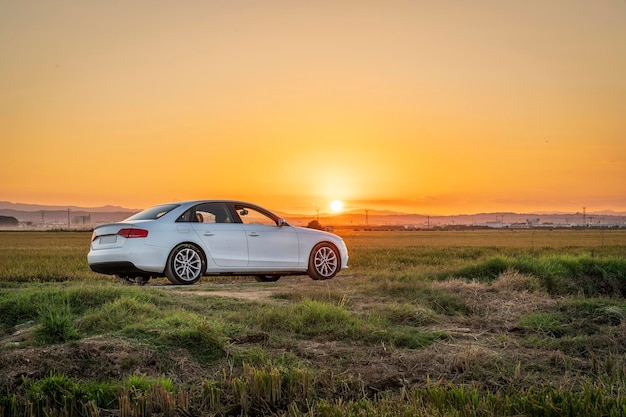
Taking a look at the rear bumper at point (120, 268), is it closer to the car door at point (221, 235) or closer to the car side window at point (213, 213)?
the car door at point (221, 235)

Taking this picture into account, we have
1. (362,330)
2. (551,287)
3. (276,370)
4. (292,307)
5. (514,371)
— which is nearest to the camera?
(276,370)

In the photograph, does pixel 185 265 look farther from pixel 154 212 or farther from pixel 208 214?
pixel 154 212

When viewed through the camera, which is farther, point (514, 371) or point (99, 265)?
point (99, 265)

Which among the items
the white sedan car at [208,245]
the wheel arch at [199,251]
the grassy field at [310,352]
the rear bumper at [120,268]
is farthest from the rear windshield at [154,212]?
the grassy field at [310,352]

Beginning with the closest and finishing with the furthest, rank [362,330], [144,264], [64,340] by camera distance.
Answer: [64,340] → [362,330] → [144,264]

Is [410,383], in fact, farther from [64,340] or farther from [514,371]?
[64,340]

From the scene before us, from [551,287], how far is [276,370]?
1081cm

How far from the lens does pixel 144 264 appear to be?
1412 cm

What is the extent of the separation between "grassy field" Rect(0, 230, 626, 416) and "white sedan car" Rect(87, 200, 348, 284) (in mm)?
1339

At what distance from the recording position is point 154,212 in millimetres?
15031

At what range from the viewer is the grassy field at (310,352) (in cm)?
634

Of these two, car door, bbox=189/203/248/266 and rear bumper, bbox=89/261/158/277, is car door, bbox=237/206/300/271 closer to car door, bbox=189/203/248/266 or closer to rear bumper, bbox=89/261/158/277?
car door, bbox=189/203/248/266

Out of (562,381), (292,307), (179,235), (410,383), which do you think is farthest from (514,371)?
(179,235)

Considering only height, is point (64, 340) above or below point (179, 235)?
below
